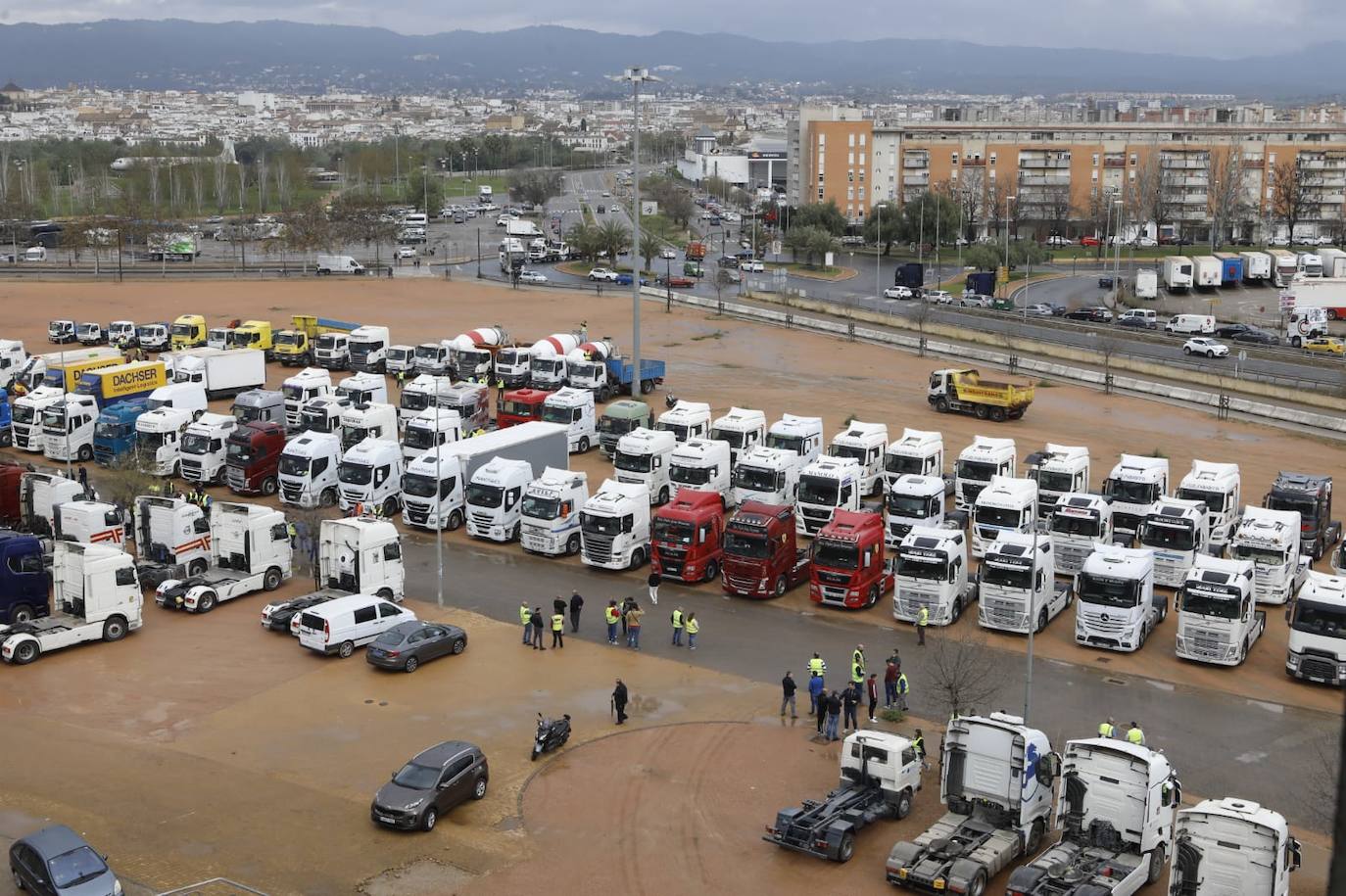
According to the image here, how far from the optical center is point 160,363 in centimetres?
4709

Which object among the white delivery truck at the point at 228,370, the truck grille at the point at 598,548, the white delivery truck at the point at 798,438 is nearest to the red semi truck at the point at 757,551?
the truck grille at the point at 598,548

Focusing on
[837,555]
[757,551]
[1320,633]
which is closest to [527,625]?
[757,551]

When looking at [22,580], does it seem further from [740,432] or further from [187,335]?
[187,335]

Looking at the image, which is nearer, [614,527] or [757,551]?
[757,551]

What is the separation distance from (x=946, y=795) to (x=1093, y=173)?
115 meters

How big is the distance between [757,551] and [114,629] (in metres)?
12.8

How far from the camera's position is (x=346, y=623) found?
25828 mm

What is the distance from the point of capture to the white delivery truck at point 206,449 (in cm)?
3847

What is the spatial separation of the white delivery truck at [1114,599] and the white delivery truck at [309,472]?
19007 millimetres

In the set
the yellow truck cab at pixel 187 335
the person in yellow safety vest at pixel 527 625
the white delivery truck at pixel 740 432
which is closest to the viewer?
the person in yellow safety vest at pixel 527 625

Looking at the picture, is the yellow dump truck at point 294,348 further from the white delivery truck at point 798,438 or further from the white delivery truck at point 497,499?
the white delivery truck at point 798,438

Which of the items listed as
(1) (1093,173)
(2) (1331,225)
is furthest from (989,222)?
(2) (1331,225)

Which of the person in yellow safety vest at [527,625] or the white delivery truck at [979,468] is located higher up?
the white delivery truck at [979,468]

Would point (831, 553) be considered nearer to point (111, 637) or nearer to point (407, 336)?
point (111, 637)
